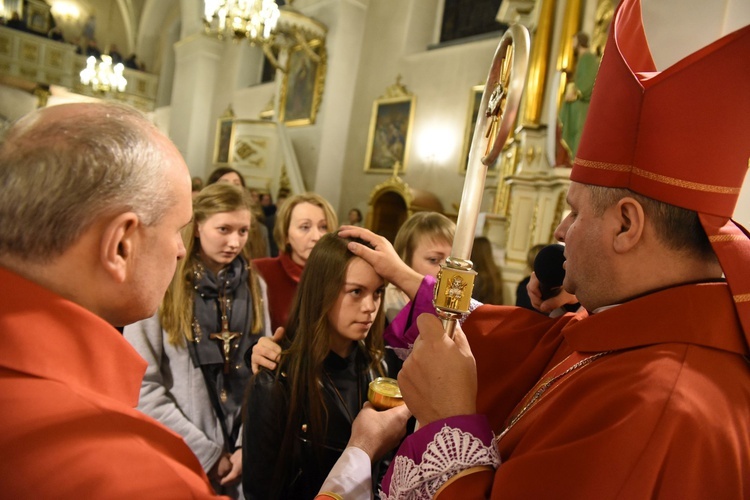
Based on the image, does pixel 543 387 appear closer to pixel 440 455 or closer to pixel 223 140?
pixel 440 455

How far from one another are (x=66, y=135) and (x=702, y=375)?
3.64ft

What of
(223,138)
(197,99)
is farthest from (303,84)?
(197,99)

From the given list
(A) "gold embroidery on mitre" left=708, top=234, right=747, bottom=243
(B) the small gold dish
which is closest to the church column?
(B) the small gold dish

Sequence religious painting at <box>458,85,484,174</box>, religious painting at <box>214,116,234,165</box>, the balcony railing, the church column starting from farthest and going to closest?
the balcony railing, the church column, religious painting at <box>214,116,234,165</box>, religious painting at <box>458,85,484,174</box>

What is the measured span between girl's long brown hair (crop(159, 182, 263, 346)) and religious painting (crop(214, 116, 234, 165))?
12899mm

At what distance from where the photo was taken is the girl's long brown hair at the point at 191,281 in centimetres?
212

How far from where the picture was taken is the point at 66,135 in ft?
2.52

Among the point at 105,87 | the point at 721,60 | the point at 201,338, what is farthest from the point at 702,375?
the point at 105,87

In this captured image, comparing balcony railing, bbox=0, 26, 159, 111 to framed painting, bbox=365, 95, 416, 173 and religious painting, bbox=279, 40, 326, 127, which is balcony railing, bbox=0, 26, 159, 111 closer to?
religious painting, bbox=279, 40, 326, 127

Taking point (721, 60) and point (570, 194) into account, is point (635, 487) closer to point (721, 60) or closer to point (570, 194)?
point (570, 194)

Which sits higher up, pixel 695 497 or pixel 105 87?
pixel 105 87

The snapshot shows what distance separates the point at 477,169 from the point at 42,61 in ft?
68.3

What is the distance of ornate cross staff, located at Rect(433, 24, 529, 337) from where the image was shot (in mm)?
973

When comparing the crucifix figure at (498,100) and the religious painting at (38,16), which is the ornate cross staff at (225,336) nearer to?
the crucifix figure at (498,100)
